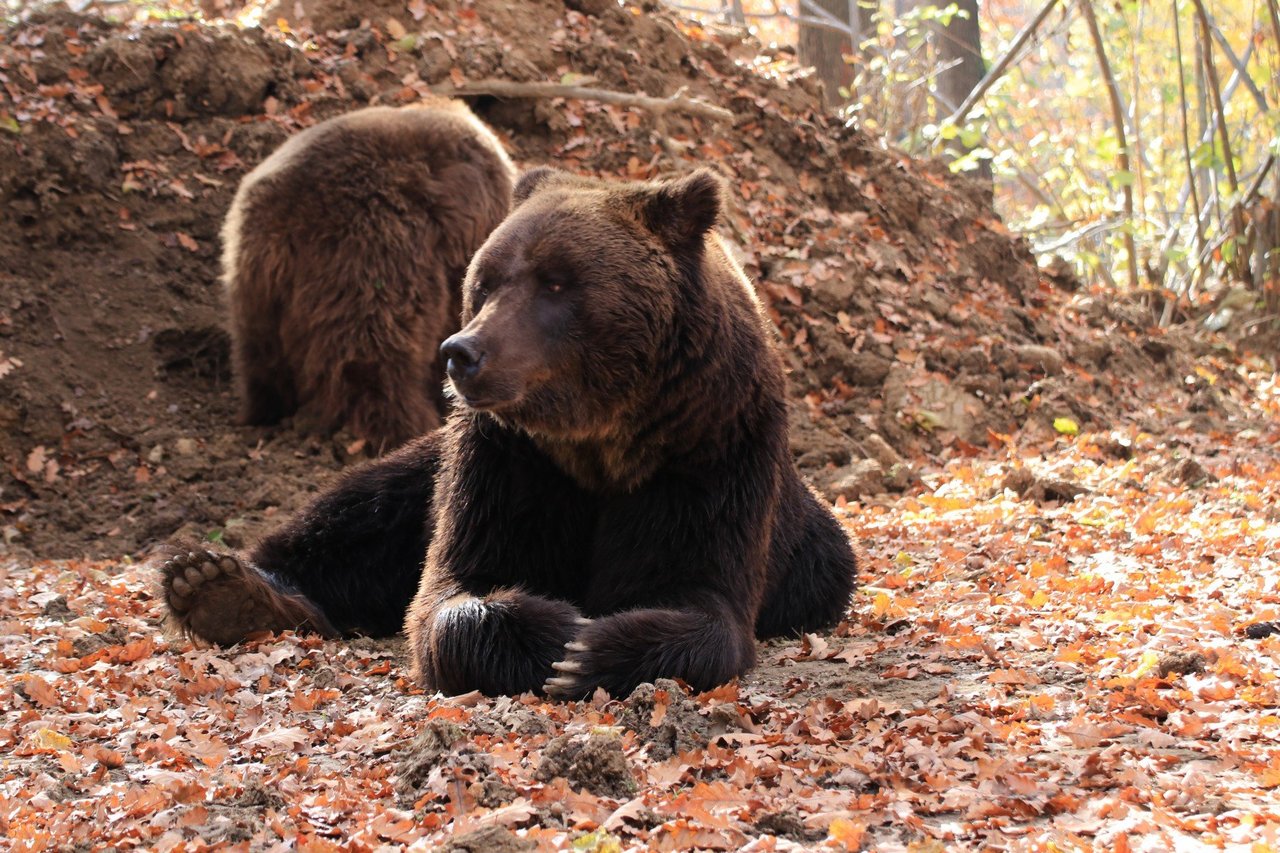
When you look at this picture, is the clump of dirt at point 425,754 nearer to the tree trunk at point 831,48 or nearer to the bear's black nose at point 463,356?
the bear's black nose at point 463,356

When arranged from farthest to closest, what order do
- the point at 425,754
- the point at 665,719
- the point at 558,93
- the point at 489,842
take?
the point at 558,93
the point at 665,719
the point at 425,754
the point at 489,842

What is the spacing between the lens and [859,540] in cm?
698

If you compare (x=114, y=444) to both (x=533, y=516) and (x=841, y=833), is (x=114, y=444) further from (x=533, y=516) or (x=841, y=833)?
(x=841, y=833)

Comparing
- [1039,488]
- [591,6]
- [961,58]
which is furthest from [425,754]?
[961,58]

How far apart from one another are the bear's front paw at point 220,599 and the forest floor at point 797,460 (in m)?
0.11

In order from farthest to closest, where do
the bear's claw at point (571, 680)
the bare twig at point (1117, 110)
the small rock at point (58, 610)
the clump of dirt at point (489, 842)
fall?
the bare twig at point (1117, 110)
the small rock at point (58, 610)
the bear's claw at point (571, 680)
the clump of dirt at point (489, 842)

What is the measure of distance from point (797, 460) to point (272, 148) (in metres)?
4.64

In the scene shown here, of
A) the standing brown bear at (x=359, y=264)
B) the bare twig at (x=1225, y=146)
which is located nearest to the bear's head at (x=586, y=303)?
the standing brown bear at (x=359, y=264)

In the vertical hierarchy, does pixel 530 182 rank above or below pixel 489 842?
above

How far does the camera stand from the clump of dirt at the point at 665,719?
3529 mm

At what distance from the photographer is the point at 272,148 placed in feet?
32.0

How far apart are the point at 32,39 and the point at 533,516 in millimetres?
7514

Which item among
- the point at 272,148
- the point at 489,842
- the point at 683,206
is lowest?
the point at 489,842

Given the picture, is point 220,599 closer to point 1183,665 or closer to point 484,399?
point 484,399
